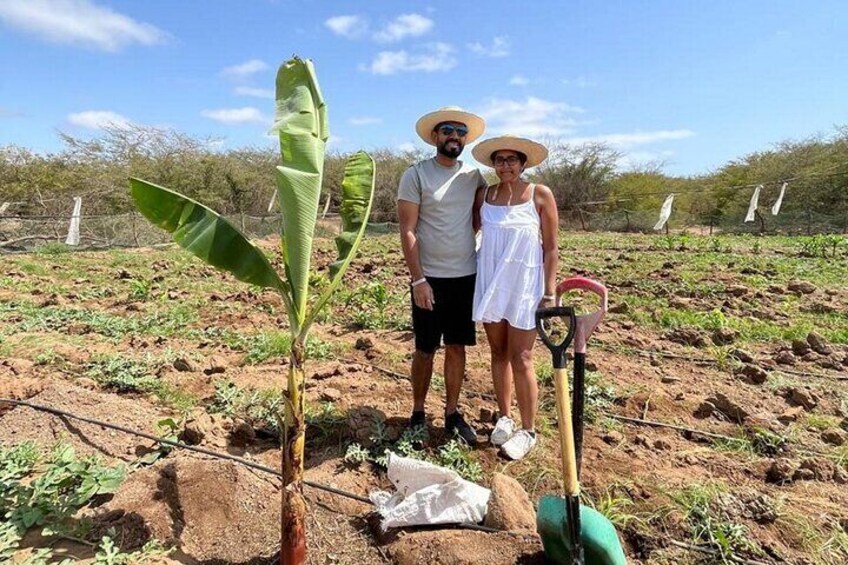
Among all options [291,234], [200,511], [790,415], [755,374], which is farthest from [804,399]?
[200,511]

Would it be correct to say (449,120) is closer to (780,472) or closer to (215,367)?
(780,472)

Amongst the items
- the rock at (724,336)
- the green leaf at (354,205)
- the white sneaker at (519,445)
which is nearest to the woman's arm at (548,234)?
the white sneaker at (519,445)

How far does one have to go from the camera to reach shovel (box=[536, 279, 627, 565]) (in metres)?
1.93

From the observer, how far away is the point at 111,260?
1239 centimetres

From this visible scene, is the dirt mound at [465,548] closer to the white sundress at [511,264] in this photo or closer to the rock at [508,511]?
the rock at [508,511]

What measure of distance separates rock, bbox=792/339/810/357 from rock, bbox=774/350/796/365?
185 millimetres

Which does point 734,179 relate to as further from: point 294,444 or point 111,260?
point 294,444

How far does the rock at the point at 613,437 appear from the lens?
3.26 m

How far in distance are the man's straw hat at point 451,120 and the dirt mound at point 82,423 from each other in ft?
7.82

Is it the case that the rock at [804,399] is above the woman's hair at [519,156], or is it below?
below

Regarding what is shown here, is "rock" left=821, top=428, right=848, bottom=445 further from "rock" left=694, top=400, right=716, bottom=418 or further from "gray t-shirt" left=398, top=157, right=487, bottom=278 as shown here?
"gray t-shirt" left=398, top=157, right=487, bottom=278

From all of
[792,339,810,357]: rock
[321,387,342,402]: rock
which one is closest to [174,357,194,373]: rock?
[321,387,342,402]: rock

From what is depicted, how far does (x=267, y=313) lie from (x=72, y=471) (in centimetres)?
423

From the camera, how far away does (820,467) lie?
9.42ft
